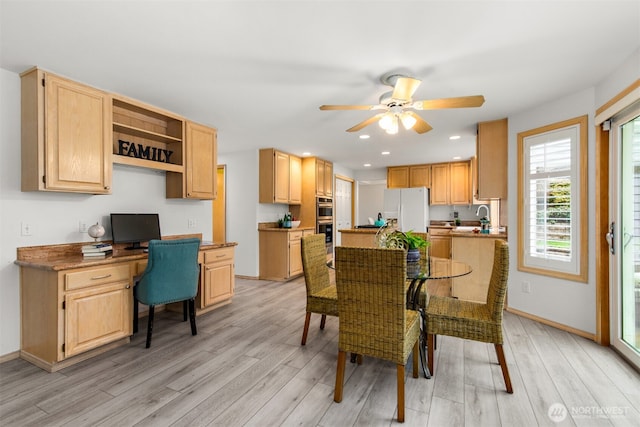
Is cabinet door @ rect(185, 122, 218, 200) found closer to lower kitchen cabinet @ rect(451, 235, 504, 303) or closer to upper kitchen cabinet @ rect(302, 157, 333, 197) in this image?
upper kitchen cabinet @ rect(302, 157, 333, 197)

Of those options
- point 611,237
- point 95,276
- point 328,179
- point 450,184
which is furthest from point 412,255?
point 450,184

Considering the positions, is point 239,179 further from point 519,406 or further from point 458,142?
point 519,406

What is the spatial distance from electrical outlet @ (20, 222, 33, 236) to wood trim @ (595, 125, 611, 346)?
4.89 m

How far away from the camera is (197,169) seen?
374 cm

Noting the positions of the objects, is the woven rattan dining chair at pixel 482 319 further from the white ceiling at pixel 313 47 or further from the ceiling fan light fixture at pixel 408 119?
the white ceiling at pixel 313 47

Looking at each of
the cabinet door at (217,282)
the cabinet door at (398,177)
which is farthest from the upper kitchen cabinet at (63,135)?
the cabinet door at (398,177)

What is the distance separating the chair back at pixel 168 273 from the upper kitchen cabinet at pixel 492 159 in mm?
3448

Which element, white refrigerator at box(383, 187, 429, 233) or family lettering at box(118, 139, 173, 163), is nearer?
family lettering at box(118, 139, 173, 163)

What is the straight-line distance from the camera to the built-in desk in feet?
7.57

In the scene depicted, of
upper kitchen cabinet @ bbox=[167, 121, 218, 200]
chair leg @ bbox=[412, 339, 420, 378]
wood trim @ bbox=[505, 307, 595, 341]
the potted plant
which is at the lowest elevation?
wood trim @ bbox=[505, 307, 595, 341]

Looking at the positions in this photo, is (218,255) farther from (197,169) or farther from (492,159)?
(492,159)

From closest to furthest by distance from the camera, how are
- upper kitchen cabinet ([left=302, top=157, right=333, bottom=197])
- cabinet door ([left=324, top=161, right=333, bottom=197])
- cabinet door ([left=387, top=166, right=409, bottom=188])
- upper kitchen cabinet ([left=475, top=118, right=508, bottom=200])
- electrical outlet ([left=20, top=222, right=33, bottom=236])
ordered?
electrical outlet ([left=20, top=222, right=33, bottom=236]) < upper kitchen cabinet ([left=475, top=118, right=508, bottom=200]) < upper kitchen cabinet ([left=302, top=157, right=333, bottom=197]) < cabinet door ([left=324, top=161, right=333, bottom=197]) < cabinet door ([left=387, top=166, right=409, bottom=188])

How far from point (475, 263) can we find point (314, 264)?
2.30 metres

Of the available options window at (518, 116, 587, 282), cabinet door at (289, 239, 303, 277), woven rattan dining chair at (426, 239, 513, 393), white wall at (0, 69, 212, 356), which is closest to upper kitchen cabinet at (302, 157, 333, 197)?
cabinet door at (289, 239, 303, 277)
